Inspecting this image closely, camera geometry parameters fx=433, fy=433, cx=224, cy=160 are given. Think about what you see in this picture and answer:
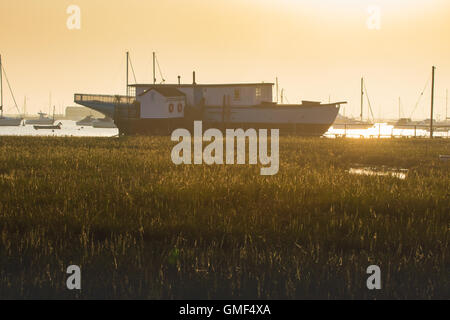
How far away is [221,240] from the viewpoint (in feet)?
18.5

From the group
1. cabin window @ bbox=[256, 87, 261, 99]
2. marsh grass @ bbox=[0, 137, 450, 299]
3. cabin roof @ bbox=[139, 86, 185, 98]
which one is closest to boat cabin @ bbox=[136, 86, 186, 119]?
cabin roof @ bbox=[139, 86, 185, 98]

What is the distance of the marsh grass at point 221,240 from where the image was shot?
4.21 meters

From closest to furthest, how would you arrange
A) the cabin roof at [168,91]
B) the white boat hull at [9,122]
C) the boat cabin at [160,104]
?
the boat cabin at [160,104] → the cabin roof at [168,91] → the white boat hull at [9,122]

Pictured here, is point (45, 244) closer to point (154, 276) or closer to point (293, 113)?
point (154, 276)

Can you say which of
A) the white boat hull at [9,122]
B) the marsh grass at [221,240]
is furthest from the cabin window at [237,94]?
the white boat hull at [9,122]

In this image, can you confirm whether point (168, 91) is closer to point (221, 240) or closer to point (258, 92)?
point (258, 92)

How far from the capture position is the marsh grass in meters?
4.21

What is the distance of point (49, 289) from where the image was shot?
4125 mm
